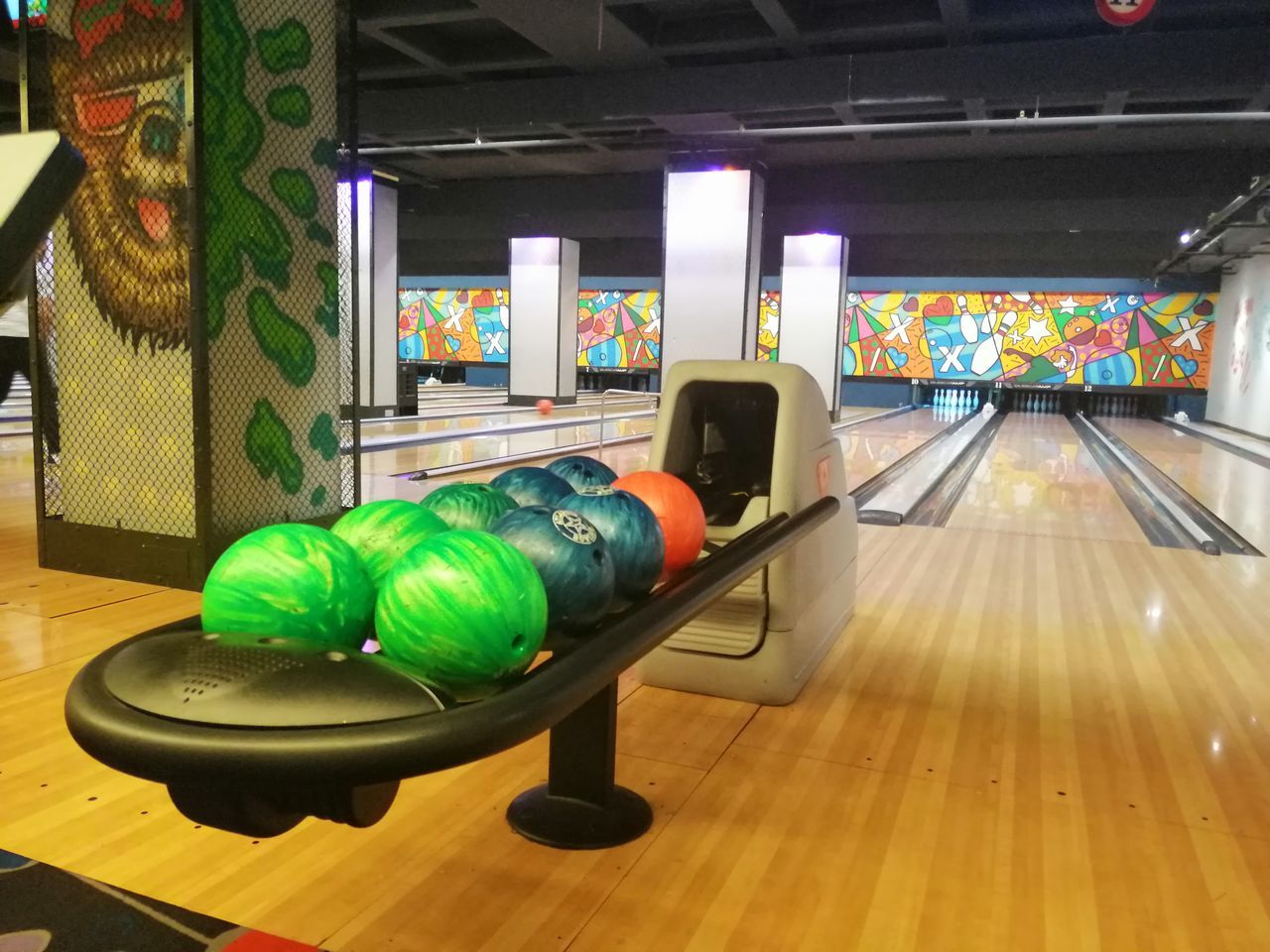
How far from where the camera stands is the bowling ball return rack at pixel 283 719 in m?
0.85

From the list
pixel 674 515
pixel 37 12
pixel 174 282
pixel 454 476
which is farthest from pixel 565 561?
pixel 454 476

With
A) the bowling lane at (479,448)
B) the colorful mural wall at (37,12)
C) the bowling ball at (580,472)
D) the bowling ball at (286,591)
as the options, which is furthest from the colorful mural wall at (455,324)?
the bowling ball at (286,591)

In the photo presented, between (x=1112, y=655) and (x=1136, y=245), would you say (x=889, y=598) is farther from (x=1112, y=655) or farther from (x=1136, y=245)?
(x=1136, y=245)

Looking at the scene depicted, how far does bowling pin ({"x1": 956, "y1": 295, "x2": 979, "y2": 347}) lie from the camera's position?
49.7 feet

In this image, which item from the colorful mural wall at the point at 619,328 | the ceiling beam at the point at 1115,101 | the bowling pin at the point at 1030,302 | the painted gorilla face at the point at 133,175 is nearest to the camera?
the painted gorilla face at the point at 133,175

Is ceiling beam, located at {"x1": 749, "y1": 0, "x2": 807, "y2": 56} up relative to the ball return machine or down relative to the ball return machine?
up

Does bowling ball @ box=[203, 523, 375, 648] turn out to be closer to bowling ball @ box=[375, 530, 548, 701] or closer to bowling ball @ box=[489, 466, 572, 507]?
bowling ball @ box=[375, 530, 548, 701]

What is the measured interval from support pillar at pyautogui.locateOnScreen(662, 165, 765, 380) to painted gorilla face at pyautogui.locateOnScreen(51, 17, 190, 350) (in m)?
5.39

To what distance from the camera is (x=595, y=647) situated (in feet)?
3.66

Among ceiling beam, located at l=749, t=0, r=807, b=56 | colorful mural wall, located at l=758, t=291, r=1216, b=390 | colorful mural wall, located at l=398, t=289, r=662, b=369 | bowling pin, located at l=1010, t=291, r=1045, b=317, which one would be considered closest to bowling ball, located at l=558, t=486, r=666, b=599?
ceiling beam, located at l=749, t=0, r=807, b=56

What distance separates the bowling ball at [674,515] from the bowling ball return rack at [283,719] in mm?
540

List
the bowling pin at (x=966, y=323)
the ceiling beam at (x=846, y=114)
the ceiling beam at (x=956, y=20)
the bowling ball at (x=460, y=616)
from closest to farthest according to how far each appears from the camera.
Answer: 1. the bowling ball at (x=460, y=616)
2. the ceiling beam at (x=956, y=20)
3. the ceiling beam at (x=846, y=114)
4. the bowling pin at (x=966, y=323)

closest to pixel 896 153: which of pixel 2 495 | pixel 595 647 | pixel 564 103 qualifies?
pixel 564 103

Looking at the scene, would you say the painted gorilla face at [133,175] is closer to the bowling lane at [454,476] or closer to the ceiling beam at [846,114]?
the bowling lane at [454,476]
